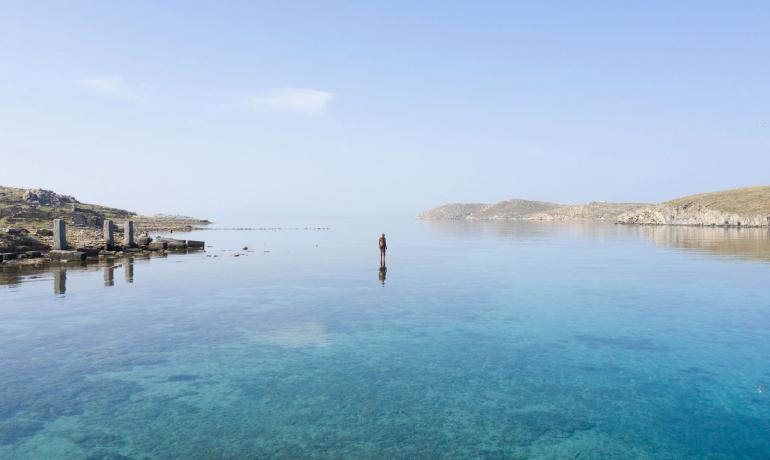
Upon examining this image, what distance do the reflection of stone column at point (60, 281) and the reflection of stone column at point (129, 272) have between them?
3.91 meters

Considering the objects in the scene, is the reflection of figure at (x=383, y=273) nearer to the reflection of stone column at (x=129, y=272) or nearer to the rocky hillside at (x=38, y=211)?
the reflection of stone column at (x=129, y=272)

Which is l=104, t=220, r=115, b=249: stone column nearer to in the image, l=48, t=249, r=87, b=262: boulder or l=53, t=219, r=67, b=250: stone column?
l=53, t=219, r=67, b=250: stone column

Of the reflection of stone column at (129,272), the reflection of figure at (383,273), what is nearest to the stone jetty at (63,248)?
the reflection of stone column at (129,272)

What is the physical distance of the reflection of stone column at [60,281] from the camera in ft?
98.4

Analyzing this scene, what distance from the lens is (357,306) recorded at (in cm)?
2555

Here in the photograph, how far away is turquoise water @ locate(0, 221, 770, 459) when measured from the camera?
415 inches

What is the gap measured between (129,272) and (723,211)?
197 m

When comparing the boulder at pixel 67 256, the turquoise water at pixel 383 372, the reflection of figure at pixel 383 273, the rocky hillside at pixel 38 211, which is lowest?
the turquoise water at pixel 383 372

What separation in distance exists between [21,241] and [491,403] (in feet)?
177

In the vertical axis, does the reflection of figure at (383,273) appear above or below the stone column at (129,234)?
below

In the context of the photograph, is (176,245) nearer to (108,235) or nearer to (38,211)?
(108,235)

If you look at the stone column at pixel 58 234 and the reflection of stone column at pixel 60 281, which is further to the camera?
the stone column at pixel 58 234

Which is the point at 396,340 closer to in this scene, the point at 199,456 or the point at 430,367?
the point at 430,367

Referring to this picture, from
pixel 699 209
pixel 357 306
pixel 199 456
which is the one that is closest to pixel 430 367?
pixel 199 456
